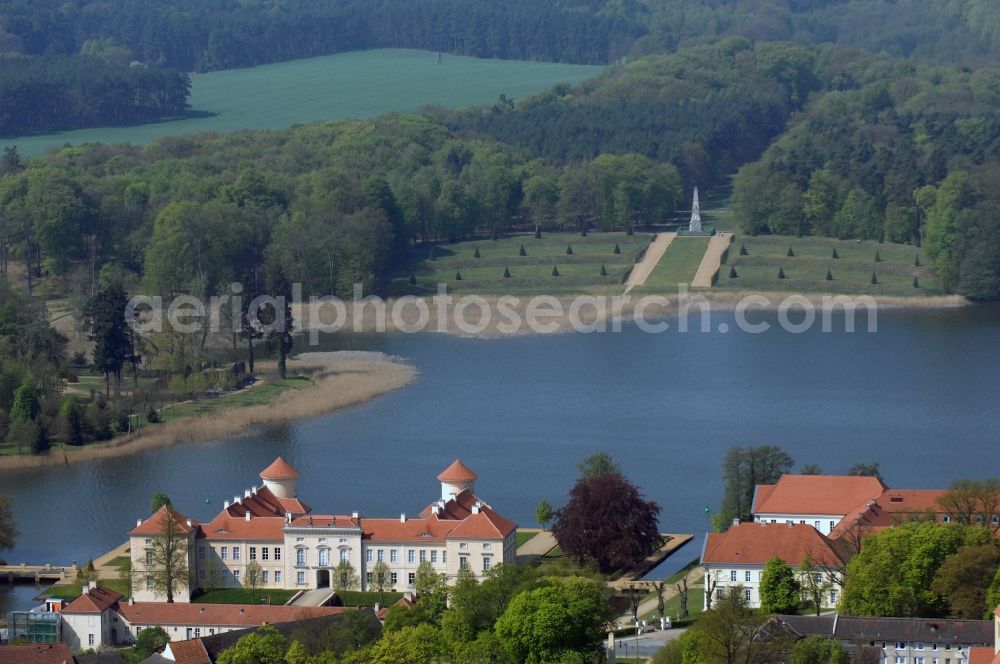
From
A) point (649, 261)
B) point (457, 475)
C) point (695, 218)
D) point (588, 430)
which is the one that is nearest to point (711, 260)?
point (649, 261)

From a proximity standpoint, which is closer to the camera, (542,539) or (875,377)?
(542,539)

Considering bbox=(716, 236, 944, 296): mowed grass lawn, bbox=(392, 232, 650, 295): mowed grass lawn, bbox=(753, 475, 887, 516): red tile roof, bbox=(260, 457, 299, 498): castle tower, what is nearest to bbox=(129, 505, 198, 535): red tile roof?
bbox=(260, 457, 299, 498): castle tower

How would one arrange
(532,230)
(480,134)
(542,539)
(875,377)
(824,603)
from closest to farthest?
(824,603)
(542,539)
(875,377)
(532,230)
(480,134)

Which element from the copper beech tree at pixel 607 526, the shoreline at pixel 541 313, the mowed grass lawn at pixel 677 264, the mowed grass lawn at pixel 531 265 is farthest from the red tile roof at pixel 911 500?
the mowed grass lawn at pixel 531 265

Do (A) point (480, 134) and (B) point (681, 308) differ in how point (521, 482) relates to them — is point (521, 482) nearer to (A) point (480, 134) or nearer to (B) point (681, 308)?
(B) point (681, 308)

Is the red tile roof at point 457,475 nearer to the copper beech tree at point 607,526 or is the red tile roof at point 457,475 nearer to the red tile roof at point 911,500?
the copper beech tree at point 607,526

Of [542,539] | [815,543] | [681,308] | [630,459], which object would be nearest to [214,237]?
[681,308]

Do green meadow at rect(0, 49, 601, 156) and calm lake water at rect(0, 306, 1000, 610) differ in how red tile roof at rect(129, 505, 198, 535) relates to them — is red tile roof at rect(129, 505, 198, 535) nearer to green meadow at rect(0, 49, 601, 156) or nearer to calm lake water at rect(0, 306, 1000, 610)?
calm lake water at rect(0, 306, 1000, 610)
